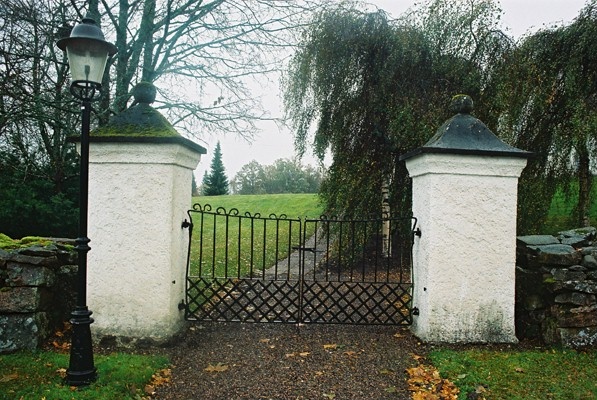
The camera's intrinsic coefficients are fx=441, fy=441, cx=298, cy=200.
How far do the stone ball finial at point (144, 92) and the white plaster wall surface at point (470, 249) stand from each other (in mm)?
3427

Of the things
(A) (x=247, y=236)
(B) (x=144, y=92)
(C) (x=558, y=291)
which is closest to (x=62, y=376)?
(B) (x=144, y=92)

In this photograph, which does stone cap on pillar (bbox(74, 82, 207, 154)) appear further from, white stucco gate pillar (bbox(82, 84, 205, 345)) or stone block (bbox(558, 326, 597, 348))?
stone block (bbox(558, 326, 597, 348))

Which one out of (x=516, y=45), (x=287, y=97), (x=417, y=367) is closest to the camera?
(x=417, y=367)

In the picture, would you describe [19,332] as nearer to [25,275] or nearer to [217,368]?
[25,275]

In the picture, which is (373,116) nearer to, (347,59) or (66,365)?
(347,59)

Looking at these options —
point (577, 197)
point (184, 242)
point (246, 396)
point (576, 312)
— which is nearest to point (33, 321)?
point (184, 242)

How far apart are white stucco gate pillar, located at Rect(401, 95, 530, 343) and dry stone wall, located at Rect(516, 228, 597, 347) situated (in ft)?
1.06

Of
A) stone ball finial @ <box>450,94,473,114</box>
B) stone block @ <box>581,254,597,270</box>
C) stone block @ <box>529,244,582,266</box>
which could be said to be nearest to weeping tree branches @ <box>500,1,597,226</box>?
stone ball finial @ <box>450,94,473,114</box>

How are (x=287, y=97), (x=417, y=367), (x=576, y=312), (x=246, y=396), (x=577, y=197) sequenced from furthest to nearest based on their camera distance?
(x=577, y=197)
(x=287, y=97)
(x=576, y=312)
(x=417, y=367)
(x=246, y=396)

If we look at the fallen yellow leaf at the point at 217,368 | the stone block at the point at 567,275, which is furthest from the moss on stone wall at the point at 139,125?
the stone block at the point at 567,275

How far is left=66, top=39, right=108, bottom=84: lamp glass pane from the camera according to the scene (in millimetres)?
3918

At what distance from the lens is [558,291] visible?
16.2 feet

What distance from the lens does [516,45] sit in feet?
34.2

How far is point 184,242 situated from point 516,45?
922 centimetres
